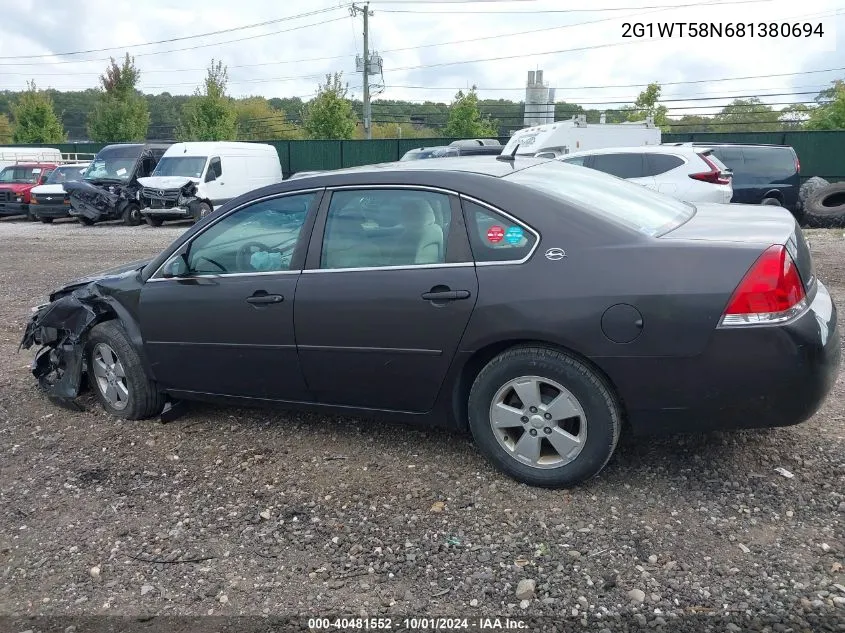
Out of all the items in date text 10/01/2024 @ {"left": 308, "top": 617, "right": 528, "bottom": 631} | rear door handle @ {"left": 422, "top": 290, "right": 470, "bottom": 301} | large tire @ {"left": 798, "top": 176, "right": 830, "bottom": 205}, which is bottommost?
date text 10/01/2024 @ {"left": 308, "top": 617, "right": 528, "bottom": 631}

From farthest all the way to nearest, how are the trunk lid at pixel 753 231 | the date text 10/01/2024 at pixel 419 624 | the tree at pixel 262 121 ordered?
the tree at pixel 262 121
the trunk lid at pixel 753 231
the date text 10/01/2024 at pixel 419 624

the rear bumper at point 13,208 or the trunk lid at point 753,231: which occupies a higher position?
the trunk lid at point 753,231

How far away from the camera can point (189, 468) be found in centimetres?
416

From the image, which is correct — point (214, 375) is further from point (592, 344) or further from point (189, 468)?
point (592, 344)

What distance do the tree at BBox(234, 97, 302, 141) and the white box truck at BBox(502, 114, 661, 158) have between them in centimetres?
5347

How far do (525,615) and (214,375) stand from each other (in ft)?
7.72

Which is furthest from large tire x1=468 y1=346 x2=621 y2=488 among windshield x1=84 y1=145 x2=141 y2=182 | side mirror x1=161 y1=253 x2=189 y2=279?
windshield x1=84 y1=145 x2=141 y2=182

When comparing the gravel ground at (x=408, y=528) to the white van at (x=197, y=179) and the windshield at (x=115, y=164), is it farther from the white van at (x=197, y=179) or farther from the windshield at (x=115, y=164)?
the windshield at (x=115, y=164)

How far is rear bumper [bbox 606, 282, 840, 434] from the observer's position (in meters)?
3.14

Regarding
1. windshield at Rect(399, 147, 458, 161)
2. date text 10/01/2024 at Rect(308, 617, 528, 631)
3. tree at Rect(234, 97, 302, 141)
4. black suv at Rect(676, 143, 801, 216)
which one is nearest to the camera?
date text 10/01/2024 at Rect(308, 617, 528, 631)

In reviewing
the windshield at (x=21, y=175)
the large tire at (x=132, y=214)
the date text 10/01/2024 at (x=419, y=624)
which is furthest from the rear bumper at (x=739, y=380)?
the windshield at (x=21, y=175)

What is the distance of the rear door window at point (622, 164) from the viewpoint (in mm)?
12266

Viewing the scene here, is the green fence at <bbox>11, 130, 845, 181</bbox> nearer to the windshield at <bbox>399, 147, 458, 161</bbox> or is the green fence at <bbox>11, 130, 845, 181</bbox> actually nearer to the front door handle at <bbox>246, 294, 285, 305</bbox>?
the windshield at <bbox>399, 147, 458, 161</bbox>

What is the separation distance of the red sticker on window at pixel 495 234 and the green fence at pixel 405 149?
58.6ft
